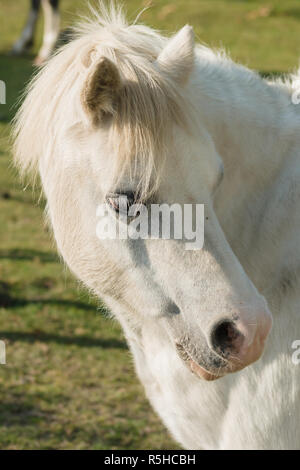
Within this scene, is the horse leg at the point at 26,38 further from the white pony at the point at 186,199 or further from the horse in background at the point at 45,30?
the white pony at the point at 186,199

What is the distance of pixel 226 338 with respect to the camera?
2033 millimetres

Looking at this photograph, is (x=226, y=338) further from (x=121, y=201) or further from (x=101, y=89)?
(x=101, y=89)

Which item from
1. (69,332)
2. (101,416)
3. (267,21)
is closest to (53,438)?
(101,416)

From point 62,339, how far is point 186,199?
3299 mm

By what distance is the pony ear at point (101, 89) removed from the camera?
199cm

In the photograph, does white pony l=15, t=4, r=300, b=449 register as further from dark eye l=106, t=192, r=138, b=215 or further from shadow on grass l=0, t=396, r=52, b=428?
shadow on grass l=0, t=396, r=52, b=428

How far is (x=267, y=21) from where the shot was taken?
14789mm

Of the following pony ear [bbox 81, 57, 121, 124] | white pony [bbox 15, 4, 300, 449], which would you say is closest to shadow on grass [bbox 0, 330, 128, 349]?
white pony [bbox 15, 4, 300, 449]

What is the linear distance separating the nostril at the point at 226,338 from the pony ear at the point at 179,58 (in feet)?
3.07

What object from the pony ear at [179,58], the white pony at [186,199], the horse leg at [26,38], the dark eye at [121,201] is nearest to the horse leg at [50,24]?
the horse leg at [26,38]

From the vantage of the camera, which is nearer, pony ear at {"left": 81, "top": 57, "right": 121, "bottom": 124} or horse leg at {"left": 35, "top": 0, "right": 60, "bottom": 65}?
pony ear at {"left": 81, "top": 57, "right": 121, "bottom": 124}

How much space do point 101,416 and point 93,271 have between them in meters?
2.18

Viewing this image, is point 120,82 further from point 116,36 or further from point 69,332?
point 69,332

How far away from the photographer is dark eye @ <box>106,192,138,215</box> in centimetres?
205
